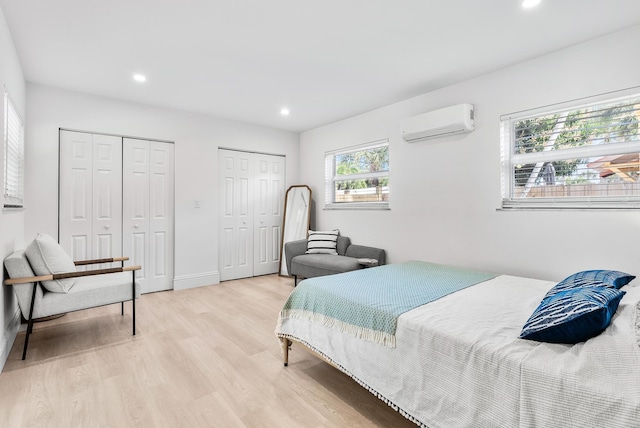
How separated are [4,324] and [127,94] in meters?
2.59

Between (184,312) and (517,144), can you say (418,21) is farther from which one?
(184,312)

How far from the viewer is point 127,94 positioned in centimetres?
372

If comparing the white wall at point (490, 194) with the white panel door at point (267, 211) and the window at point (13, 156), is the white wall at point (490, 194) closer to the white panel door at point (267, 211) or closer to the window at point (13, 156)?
the white panel door at point (267, 211)

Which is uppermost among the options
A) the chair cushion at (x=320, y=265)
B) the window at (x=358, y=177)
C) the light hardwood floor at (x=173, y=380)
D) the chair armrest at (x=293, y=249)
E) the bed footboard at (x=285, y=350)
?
the window at (x=358, y=177)

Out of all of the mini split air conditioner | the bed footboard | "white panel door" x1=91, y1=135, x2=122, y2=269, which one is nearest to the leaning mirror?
the mini split air conditioner

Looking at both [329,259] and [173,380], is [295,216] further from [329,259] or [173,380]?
[173,380]

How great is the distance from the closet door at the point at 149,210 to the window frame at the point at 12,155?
994 mm

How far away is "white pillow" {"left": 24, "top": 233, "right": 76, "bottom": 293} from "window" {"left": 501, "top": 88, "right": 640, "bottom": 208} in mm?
3943

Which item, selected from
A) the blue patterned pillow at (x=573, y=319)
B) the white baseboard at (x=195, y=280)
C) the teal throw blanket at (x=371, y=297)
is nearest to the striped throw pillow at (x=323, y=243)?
the white baseboard at (x=195, y=280)

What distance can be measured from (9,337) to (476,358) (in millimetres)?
3268

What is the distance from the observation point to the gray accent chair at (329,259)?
3.90m

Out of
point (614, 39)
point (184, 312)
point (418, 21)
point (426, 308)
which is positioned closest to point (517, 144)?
point (614, 39)

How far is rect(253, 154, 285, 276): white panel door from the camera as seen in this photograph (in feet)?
17.0

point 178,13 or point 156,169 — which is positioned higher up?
point 178,13
